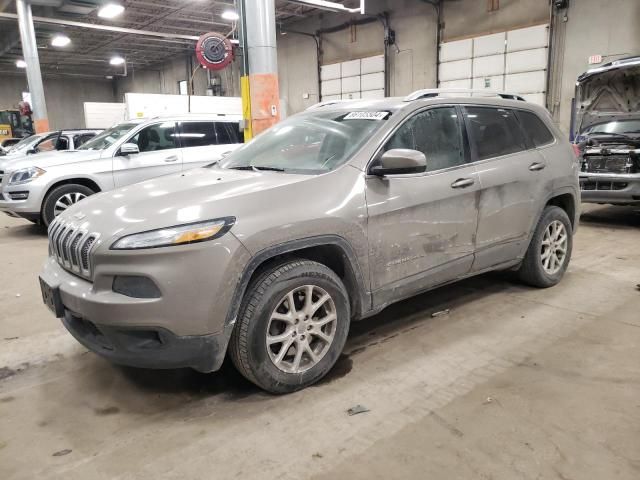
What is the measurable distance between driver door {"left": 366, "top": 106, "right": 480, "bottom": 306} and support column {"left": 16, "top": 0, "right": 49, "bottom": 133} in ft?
49.1

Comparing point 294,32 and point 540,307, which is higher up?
point 294,32

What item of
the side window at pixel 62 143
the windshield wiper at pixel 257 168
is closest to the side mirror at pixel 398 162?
the windshield wiper at pixel 257 168

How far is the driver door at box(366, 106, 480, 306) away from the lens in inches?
115

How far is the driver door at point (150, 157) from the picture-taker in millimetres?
7258

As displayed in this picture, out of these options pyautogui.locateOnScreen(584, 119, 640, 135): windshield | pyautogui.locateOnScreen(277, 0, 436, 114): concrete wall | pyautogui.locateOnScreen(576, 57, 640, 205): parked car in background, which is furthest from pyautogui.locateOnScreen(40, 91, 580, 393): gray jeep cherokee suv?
pyautogui.locateOnScreen(277, 0, 436, 114): concrete wall

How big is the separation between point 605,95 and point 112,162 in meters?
8.54

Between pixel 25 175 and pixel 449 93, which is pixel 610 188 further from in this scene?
pixel 25 175

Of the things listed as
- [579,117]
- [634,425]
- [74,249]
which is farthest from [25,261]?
[579,117]

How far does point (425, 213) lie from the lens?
123 inches

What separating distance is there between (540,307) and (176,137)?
5853mm

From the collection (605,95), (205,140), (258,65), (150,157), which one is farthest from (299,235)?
(605,95)

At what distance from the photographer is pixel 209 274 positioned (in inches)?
90.7

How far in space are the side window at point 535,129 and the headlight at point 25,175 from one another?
20.1 feet

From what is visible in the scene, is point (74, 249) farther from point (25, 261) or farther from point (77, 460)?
point (25, 261)
